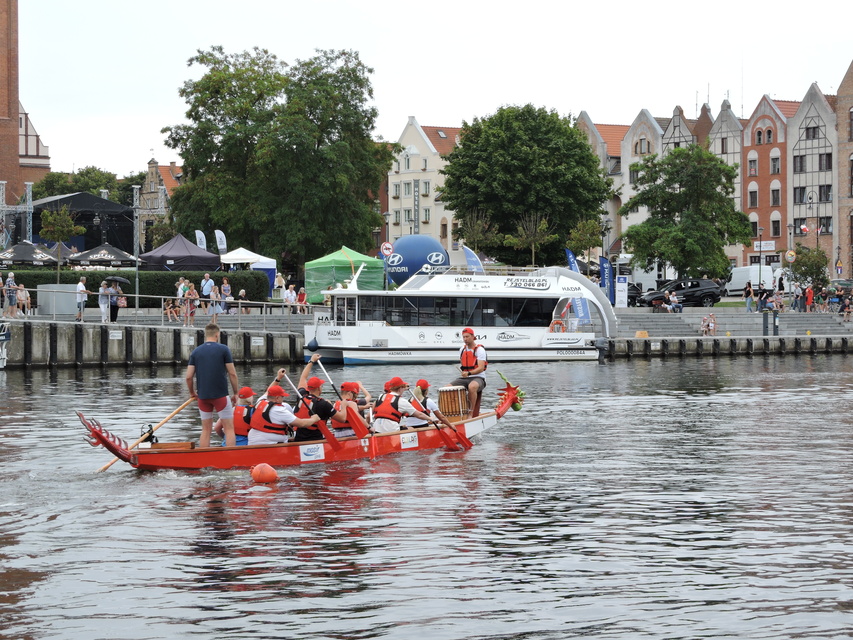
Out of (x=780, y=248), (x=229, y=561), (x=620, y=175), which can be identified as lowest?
(x=229, y=561)

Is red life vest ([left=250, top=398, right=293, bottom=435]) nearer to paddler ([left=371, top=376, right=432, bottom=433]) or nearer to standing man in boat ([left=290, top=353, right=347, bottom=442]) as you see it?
standing man in boat ([left=290, top=353, right=347, bottom=442])

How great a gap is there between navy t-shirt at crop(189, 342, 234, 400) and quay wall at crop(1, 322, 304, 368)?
25631mm

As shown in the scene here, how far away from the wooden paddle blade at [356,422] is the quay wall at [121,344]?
2481cm

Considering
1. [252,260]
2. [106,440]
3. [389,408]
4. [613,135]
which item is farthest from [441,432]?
[613,135]

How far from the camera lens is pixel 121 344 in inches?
1652

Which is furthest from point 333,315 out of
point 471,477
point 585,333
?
point 471,477

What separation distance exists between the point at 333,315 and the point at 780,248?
2041 inches

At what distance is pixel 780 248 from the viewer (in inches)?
3359

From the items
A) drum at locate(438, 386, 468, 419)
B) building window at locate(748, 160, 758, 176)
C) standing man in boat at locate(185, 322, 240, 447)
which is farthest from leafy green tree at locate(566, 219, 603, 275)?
standing man in boat at locate(185, 322, 240, 447)

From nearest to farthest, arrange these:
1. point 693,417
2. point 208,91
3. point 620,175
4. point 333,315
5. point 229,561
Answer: point 229,561 → point 693,417 → point 333,315 → point 208,91 → point 620,175

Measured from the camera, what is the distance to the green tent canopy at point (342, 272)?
1930 inches

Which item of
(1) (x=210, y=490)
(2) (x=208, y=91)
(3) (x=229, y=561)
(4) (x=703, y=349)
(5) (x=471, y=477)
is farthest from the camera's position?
(2) (x=208, y=91)

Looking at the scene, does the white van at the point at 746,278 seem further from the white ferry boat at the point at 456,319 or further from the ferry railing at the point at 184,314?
the ferry railing at the point at 184,314

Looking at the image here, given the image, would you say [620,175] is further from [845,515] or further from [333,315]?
[845,515]
